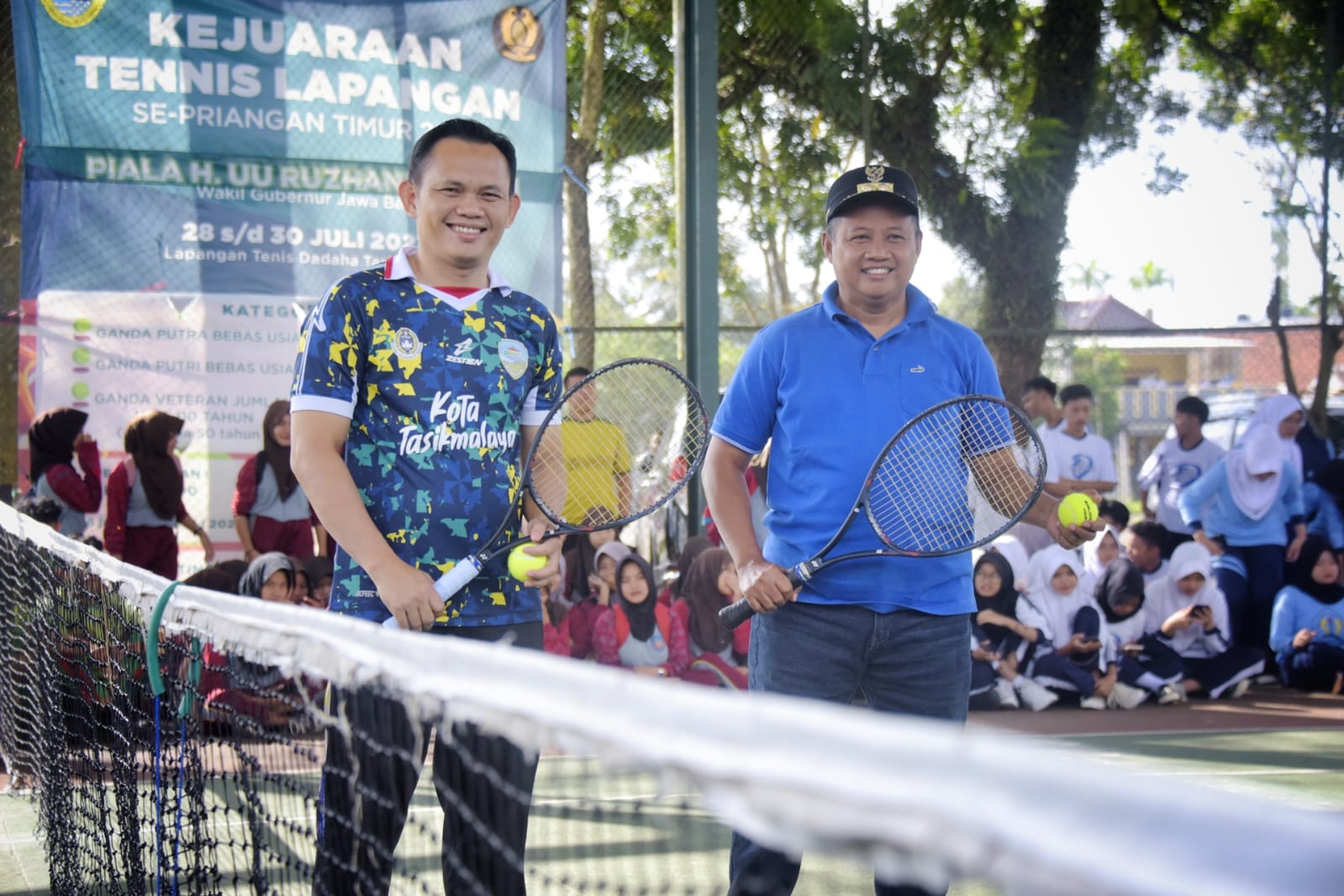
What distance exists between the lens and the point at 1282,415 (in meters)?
9.33

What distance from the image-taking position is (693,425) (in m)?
4.60

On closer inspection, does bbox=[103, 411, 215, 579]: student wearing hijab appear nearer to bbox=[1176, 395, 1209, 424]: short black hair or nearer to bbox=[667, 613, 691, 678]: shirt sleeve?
bbox=[667, 613, 691, 678]: shirt sleeve

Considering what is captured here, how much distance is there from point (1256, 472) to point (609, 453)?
19.2ft

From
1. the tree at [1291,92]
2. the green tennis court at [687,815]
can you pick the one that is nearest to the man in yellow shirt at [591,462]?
the green tennis court at [687,815]

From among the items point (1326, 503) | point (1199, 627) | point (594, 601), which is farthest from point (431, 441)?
point (1326, 503)

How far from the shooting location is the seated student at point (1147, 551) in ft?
28.8

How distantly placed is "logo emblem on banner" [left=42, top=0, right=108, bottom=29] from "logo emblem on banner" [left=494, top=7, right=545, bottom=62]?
2.27 m

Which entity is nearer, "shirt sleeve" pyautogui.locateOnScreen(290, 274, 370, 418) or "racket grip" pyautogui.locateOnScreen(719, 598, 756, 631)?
"shirt sleeve" pyautogui.locateOnScreen(290, 274, 370, 418)

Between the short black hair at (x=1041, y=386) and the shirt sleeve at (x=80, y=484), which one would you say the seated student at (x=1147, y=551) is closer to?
the short black hair at (x=1041, y=386)

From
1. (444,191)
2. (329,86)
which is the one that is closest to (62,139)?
(329,86)

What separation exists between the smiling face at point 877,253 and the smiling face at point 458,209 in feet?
2.71

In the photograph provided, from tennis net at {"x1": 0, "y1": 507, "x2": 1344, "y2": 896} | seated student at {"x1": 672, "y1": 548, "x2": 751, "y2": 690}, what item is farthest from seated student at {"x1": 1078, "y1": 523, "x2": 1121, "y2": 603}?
tennis net at {"x1": 0, "y1": 507, "x2": 1344, "y2": 896}

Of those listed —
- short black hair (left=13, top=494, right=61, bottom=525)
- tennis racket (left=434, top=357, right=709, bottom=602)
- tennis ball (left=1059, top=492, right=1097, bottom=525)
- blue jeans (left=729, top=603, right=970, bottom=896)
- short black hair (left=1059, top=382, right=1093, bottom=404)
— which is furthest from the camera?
short black hair (left=1059, top=382, right=1093, bottom=404)

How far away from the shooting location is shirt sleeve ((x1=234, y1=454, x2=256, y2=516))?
7570mm
